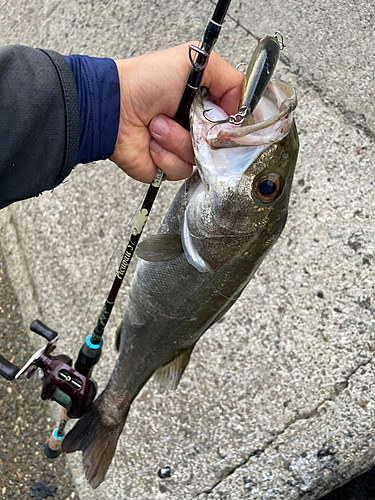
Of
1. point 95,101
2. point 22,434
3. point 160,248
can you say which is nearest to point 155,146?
point 95,101

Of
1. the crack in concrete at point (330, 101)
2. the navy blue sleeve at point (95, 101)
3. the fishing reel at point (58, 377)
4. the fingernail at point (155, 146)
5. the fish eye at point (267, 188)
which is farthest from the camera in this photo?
the crack in concrete at point (330, 101)

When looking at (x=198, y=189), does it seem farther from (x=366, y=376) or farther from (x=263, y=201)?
(x=366, y=376)

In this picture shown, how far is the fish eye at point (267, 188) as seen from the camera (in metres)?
1.27

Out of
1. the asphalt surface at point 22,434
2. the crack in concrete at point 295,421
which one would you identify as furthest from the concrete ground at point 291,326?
the asphalt surface at point 22,434

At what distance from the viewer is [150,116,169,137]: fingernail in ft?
4.74

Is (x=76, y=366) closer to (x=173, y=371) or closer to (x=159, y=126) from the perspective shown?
(x=173, y=371)

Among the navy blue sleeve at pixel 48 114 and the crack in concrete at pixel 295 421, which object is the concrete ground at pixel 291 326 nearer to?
the crack in concrete at pixel 295 421

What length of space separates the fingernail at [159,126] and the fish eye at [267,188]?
1.18ft

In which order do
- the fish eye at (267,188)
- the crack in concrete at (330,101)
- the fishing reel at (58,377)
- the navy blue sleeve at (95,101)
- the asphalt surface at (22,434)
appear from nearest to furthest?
the fish eye at (267,188) → the navy blue sleeve at (95,101) → the fishing reel at (58,377) → the crack in concrete at (330,101) → the asphalt surface at (22,434)

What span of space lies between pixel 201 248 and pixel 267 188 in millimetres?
281

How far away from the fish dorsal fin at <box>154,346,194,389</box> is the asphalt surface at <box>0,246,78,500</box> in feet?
3.94

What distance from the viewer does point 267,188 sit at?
1281 mm

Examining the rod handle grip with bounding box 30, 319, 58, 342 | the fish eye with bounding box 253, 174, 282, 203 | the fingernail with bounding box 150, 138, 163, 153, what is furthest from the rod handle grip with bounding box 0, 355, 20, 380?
the fish eye with bounding box 253, 174, 282, 203

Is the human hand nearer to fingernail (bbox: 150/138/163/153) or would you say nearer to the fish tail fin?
fingernail (bbox: 150/138/163/153)
